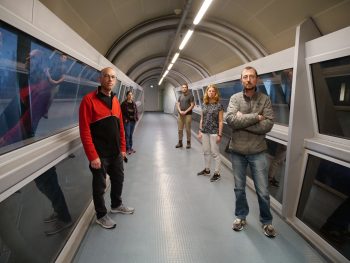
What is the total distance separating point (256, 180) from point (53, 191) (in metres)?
2.20

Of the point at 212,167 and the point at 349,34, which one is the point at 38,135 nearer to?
the point at 349,34

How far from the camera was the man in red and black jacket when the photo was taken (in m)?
2.71

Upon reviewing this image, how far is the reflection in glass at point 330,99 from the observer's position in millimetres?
2854

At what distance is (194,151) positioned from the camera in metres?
7.31

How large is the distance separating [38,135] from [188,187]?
270 centimetres

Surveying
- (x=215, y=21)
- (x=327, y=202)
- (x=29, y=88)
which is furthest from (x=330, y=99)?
(x=215, y=21)

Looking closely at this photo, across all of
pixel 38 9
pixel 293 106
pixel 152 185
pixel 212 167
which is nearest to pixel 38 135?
pixel 38 9

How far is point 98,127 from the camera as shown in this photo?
2830 mm

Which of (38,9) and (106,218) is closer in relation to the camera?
(38,9)

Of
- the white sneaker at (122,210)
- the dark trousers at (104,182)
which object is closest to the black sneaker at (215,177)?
the white sneaker at (122,210)

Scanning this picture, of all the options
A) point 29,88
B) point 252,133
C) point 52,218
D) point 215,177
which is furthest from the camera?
point 215,177

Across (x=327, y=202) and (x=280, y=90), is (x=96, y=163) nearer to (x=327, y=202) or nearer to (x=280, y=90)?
(x=280, y=90)

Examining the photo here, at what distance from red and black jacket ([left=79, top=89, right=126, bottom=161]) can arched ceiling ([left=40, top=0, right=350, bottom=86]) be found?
1.79 m

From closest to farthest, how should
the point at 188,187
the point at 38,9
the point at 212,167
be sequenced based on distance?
1. the point at 38,9
2. the point at 188,187
3. the point at 212,167
